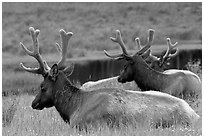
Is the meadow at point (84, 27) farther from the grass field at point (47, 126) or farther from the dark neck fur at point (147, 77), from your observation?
the dark neck fur at point (147, 77)

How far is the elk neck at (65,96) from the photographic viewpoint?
8.26 m

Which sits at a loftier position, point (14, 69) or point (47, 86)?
point (47, 86)

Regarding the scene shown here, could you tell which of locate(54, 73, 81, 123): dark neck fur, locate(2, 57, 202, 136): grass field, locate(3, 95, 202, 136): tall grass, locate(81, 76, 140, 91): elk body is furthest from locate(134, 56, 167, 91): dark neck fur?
locate(54, 73, 81, 123): dark neck fur

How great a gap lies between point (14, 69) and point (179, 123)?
13456 millimetres

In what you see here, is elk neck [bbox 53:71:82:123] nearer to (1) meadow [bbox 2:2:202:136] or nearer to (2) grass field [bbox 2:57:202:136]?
(2) grass field [bbox 2:57:202:136]

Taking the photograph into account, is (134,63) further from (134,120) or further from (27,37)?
(27,37)

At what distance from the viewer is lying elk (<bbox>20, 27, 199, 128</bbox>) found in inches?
302

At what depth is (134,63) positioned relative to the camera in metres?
10.6

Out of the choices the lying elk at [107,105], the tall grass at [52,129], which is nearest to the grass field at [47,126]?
the tall grass at [52,129]

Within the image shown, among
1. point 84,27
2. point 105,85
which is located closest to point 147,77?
point 105,85

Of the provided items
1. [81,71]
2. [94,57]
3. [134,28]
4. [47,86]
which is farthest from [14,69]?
[134,28]

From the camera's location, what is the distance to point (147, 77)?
35.5 feet

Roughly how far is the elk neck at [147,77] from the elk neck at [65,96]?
248 cm

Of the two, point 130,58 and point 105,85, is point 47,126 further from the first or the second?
point 105,85
